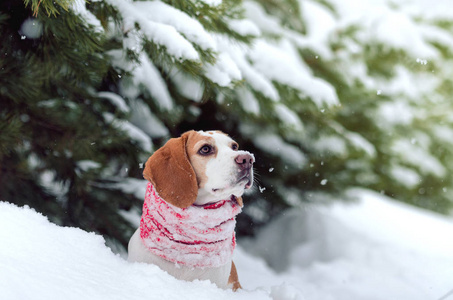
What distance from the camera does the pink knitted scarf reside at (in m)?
1.74

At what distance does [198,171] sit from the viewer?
1.83 metres

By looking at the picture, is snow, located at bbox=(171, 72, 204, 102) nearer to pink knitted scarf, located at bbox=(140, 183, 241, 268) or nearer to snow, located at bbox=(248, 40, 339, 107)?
snow, located at bbox=(248, 40, 339, 107)

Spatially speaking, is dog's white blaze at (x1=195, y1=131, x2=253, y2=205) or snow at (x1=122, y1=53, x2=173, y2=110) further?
snow at (x1=122, y1=53, x2=173, y2=110)

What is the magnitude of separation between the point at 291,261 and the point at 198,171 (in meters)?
2.45

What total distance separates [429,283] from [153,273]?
2.72 m

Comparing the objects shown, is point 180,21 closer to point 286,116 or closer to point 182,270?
point 182,270

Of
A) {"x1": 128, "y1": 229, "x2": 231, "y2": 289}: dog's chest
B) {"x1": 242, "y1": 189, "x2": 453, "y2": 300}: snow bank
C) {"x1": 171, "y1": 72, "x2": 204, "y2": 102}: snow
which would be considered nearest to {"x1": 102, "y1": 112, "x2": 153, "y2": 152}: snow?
{"x1": 171, "y1": 72, "x2": 204, "y2": 102}: snow

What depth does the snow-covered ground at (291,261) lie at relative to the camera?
4.09 ft

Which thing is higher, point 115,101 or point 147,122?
point 115,101

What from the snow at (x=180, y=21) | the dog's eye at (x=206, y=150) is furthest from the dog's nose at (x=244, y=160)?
the snow at (x=180, y=21)

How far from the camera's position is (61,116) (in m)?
2.27

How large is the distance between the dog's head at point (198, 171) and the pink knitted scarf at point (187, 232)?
56mm

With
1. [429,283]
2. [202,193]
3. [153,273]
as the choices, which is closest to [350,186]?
[429,283]

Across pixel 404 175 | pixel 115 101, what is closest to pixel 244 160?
pixel 115 101
